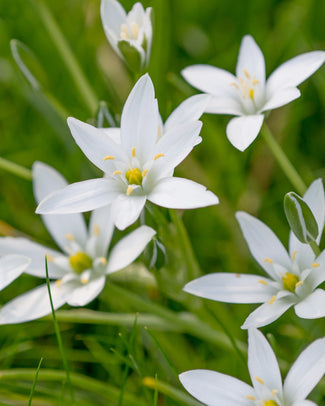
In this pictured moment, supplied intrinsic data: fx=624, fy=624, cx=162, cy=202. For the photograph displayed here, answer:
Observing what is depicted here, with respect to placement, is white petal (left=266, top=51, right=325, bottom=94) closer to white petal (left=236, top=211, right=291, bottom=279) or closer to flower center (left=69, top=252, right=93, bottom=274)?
white petal (left=236, top=211, right=291, bottom=279)

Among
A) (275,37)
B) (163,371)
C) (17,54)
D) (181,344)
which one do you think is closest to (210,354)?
(181,344)

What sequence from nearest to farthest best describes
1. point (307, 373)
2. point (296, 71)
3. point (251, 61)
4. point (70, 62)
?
point (307, 373), point (296, 71), point (251, 61), point (70, 62)

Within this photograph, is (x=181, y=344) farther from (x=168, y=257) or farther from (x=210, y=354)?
(x=168, y=257)

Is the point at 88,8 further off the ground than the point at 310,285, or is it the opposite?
the point at 88,8

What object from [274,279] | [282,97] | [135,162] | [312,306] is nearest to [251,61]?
[282,97]

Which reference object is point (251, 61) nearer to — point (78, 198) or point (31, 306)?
point (78, 198)
